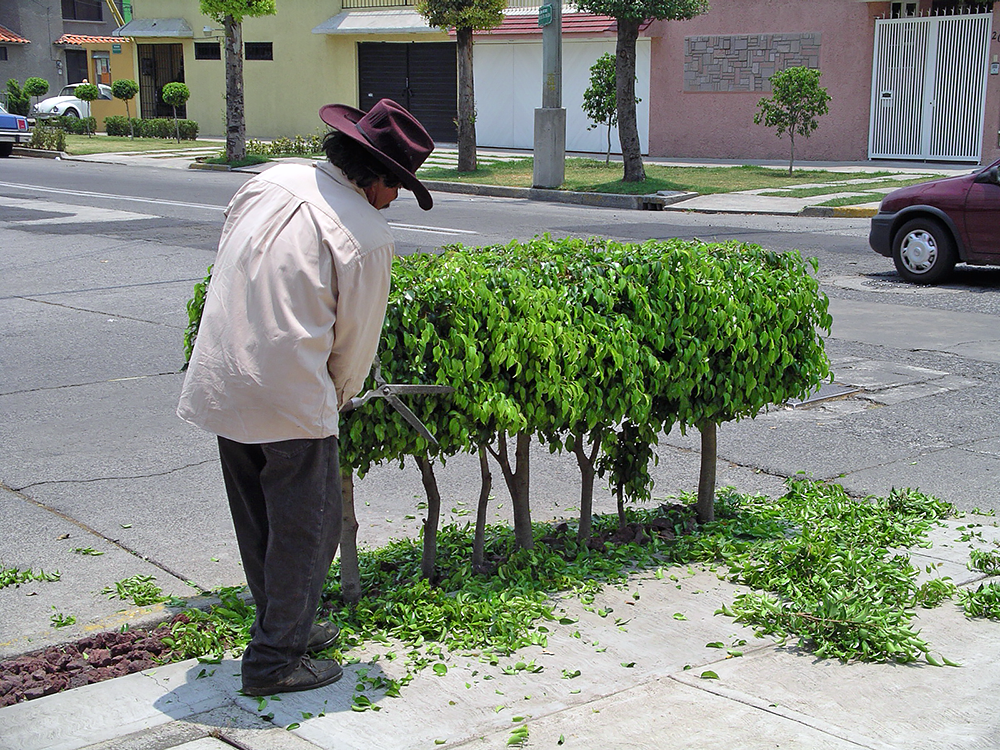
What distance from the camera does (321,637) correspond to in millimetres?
3580

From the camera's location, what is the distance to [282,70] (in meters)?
37.0

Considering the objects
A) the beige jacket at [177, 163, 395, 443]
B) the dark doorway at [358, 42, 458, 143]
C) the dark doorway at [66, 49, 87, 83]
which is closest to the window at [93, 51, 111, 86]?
the dark doorway at [66, 49, 87, 83]

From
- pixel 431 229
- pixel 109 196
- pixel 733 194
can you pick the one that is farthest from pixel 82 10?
pixel 431 229

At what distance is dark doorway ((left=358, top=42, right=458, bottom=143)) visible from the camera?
111 ft

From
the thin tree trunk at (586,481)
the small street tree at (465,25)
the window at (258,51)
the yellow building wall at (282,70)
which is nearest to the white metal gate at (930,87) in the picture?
the small street tree at (465,25)

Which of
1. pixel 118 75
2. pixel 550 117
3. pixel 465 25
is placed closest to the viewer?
pixel 550 117

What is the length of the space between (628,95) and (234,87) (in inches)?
388

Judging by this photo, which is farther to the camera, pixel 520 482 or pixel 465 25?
pixel 465 25

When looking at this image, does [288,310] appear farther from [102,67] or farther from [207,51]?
[102,67]

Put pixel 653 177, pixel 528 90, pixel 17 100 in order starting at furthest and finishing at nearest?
pixel 17 100 → pixel 528 90 → pixel 653 177

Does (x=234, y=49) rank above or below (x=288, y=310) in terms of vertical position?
above

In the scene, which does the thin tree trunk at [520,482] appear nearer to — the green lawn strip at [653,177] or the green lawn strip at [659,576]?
the green lawn strip at [659,576]

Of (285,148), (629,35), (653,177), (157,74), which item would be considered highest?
(157,74)

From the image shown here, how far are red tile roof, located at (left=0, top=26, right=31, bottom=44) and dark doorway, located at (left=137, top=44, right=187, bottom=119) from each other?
14.7 meters
